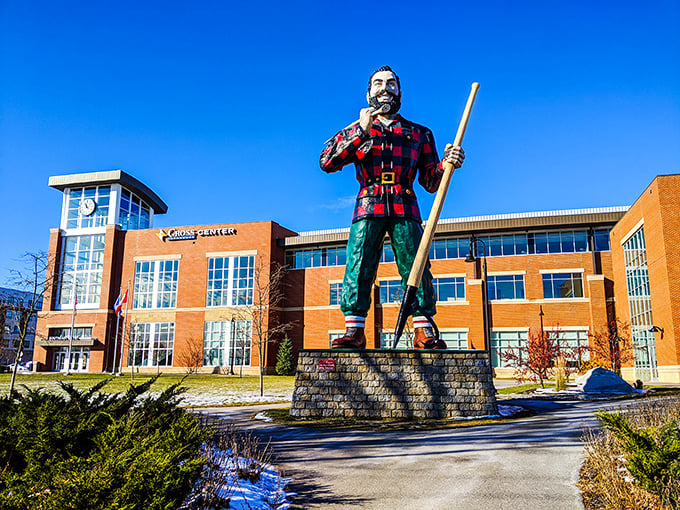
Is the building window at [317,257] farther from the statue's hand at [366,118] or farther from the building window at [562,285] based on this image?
the statue's hand at [366,118]

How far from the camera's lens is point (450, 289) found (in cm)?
3838

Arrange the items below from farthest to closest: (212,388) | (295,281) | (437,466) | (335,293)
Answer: (295,281) → (335,293) → (212,388) → (437,466)

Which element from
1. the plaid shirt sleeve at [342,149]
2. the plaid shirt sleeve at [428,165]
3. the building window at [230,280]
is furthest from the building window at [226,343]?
the plaid shirt sleeve at [428,165]

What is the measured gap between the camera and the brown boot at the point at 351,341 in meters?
10.4

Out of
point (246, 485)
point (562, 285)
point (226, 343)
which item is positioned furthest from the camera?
point (226, 343)

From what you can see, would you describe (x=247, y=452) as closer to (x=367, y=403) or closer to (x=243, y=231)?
(x=367, y=403)

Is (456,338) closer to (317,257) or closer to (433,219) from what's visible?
(317,257)

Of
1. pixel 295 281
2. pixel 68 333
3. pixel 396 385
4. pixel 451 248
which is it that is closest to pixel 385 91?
pixel 396 385

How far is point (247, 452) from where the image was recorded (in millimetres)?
6039

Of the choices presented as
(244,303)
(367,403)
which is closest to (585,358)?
(244,303)

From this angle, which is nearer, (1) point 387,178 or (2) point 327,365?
(2) point 327,365

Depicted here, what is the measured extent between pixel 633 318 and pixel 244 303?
86.6ft

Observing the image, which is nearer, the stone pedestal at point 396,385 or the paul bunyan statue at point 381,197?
the stone pedestal at point 396,385

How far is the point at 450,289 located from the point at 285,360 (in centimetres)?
1303
